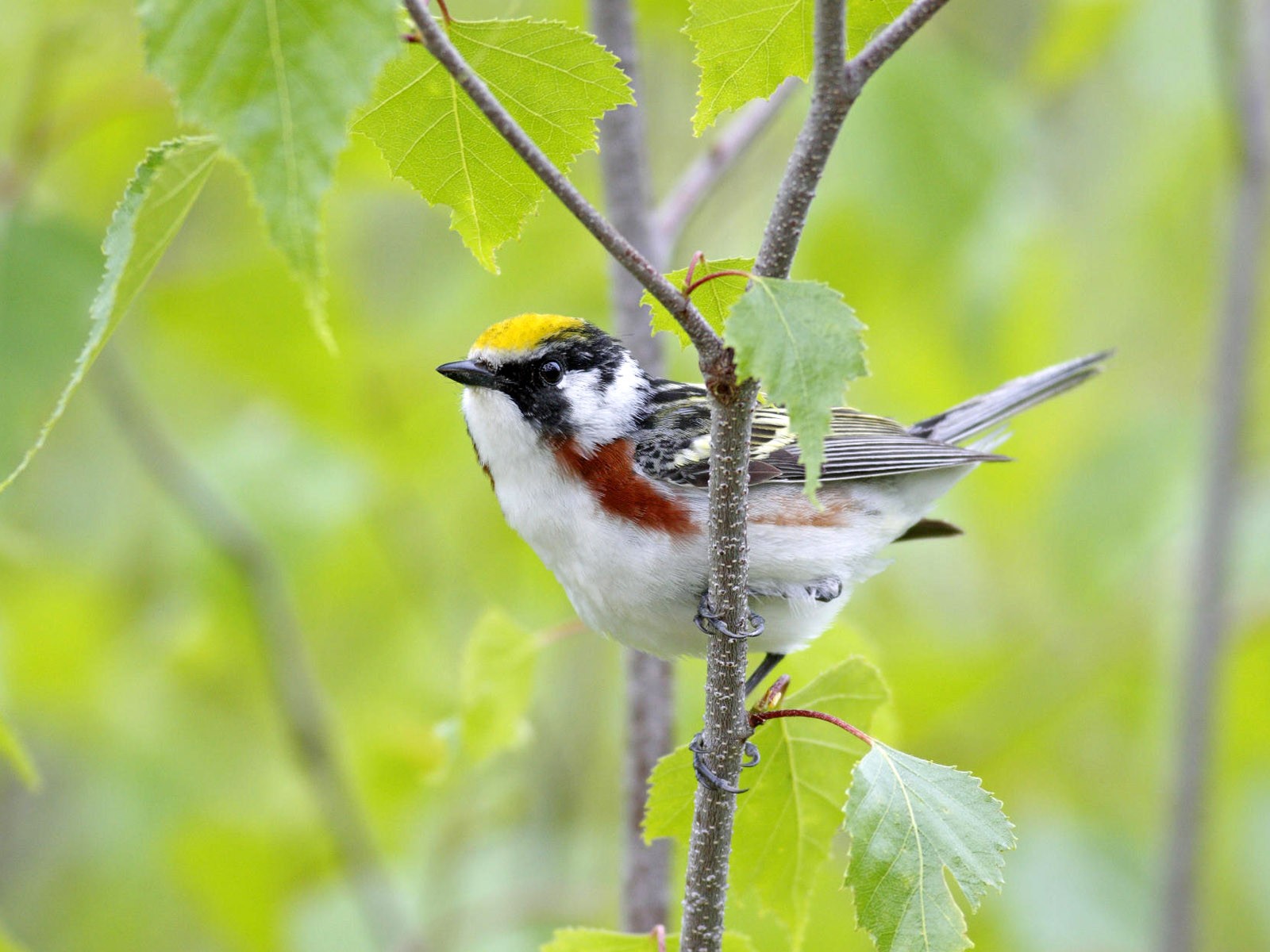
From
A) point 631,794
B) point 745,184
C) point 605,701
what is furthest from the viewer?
point 605,701

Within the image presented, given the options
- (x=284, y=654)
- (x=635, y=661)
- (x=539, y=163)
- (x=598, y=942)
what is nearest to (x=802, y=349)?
(x=539, y=163)

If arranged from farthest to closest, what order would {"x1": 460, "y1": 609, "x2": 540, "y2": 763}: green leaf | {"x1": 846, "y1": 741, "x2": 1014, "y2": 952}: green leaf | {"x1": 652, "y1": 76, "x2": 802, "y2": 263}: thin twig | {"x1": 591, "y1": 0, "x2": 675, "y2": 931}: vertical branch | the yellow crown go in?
{"x1": 652, "y1": 76, "x2": 802, "y2": 263}: thin twig
{"x1": 591, "y1": 0, "x2": 675, "y2": 931}: vertical branch
the yellow crown
{"x1": 460, "y1": 609, "x2": 540, "y2": 763}: green leaf
{"x1": 846, "y1": 741, "x2": 1014, "y2": 952}: green leaf

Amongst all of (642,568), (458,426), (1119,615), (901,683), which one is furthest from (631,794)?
(1119,615)

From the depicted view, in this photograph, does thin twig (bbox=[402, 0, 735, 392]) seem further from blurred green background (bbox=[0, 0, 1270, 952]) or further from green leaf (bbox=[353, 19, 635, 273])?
blurred green background (bbox=[0, 0, 1270, 952])

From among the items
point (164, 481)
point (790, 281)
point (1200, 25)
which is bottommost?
point (790, 281)

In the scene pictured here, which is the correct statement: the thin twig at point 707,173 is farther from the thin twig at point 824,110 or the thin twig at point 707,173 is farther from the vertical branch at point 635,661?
the thin twig at point 824,110

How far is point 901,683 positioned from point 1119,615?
988mm

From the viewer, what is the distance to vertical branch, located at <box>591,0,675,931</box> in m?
2.98

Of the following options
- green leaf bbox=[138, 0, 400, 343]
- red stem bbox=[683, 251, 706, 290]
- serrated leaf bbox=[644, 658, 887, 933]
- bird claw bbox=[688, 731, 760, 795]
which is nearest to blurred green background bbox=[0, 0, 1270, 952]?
serrated leaf bbox=[644, 658, 887, 933]

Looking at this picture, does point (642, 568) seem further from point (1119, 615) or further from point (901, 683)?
point (1119, 615)

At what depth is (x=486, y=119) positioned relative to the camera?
1.60 metres

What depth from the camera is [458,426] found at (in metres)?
4.04

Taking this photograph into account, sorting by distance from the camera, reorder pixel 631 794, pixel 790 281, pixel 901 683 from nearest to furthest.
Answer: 1. pixel 790 281
2. pixel 631 794
3. pixel 901 683

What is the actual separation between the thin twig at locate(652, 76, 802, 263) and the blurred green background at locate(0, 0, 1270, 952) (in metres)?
0.24
